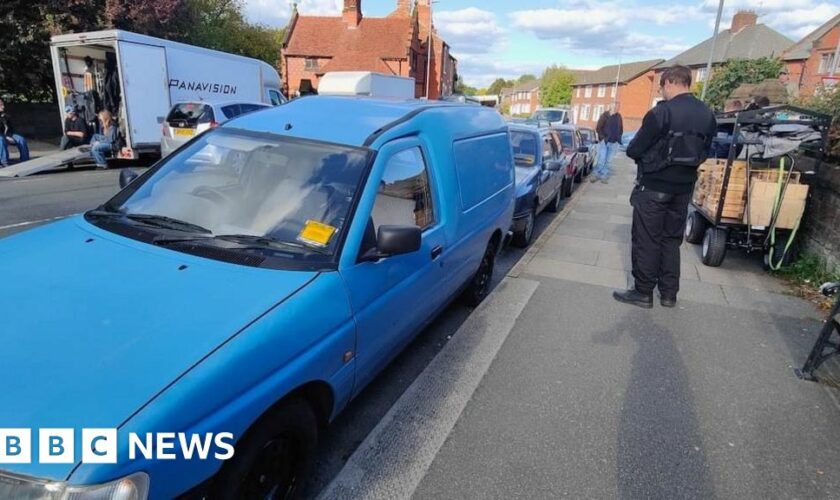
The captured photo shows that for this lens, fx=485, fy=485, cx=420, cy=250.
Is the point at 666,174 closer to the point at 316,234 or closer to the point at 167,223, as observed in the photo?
the point at 316,234

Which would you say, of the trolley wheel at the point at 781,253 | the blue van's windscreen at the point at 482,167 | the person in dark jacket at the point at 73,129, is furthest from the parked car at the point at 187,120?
the trolley wheel at the point at 781,253

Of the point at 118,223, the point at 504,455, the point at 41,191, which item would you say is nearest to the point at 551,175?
the point at 504,455

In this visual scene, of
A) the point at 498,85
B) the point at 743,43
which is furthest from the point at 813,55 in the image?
the point at 498,85

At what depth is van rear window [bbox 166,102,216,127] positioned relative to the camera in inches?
456

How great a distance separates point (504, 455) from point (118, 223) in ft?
8.38

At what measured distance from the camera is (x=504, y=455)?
282 cm

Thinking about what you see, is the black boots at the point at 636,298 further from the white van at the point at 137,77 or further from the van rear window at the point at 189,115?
the white van at the point at 137,77

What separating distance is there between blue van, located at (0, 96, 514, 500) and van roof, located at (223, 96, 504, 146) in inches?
0.6

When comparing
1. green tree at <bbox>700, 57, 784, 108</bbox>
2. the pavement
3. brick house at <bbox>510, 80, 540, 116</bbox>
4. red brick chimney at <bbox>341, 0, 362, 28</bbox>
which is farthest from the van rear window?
→ brick house at <bbox>510, 80, 540, 116</bbox>

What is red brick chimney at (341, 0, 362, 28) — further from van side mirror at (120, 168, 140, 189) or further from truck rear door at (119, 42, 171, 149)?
van side mirror at (120, 168, 140, 189)

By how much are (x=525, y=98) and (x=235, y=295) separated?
382 ft

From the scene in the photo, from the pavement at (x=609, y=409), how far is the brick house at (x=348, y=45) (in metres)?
36.7

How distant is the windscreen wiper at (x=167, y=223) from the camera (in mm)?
2584

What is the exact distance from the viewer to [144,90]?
40.4ft
